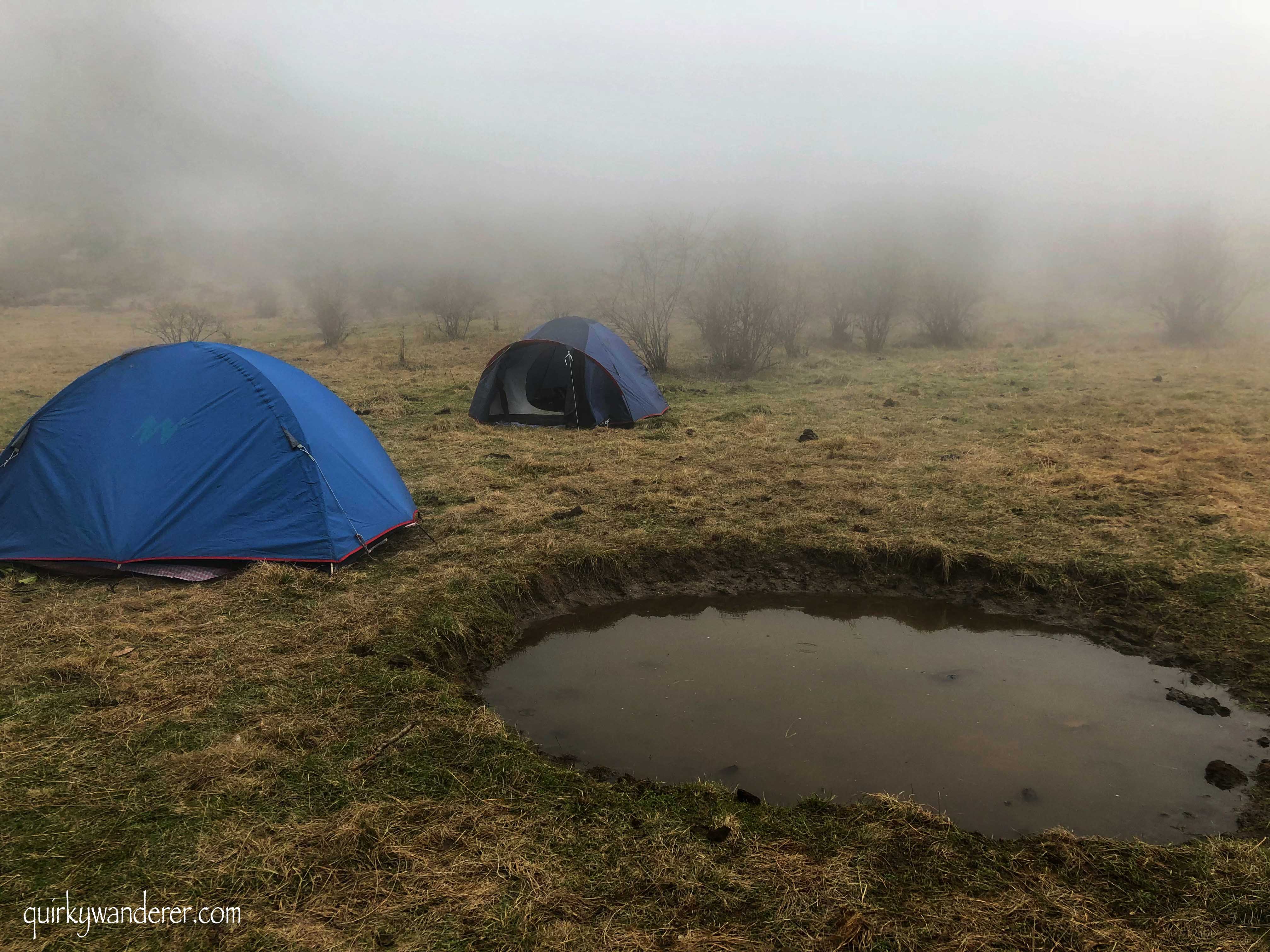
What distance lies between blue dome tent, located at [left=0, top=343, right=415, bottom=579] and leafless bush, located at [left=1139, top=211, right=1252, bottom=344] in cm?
2368

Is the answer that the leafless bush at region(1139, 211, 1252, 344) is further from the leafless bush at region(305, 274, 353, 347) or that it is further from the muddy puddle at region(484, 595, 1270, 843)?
the leafless bush at region(305, 274, 353, 347)

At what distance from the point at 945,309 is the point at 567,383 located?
14777mm

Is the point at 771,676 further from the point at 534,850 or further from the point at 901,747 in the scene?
the point at 534,850

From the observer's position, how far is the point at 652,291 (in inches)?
838

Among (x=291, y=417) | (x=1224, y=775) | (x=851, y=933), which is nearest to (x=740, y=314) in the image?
(x=291, y=417)

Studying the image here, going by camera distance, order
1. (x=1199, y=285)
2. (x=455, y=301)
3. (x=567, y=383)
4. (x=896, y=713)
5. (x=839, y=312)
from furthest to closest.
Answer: (x=455, y=301)
(x=839, y=312)
(x=1199, y=285)
(x=567, y=383)
(x=896, y=713)

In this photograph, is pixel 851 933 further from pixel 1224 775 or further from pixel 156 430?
pixel 156 430

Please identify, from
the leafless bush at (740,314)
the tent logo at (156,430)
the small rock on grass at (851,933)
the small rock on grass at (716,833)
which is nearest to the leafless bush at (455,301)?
the leafless bush at (740,314)

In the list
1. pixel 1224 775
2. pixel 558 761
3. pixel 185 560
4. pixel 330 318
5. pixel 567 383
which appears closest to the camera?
pixel 1224 775

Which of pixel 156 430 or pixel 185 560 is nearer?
pixel 185 560

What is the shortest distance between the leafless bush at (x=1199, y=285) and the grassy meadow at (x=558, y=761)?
13392 mm

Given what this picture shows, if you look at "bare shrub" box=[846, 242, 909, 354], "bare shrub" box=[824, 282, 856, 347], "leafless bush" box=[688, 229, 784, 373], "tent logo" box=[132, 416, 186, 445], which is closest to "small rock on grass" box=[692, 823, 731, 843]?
"tent logo" box=[132, 416, 186, 445]

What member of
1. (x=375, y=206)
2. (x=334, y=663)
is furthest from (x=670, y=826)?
(x=375, y=206)

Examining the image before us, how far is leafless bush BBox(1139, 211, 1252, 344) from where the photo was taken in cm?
2136
